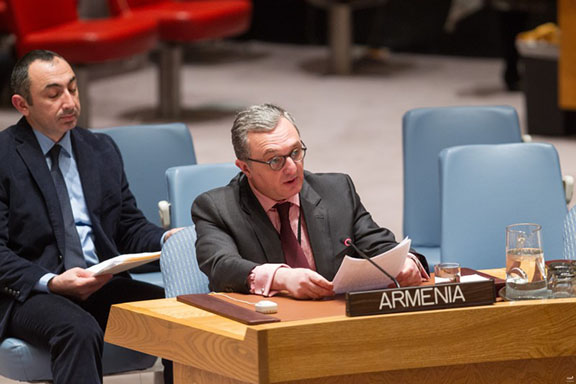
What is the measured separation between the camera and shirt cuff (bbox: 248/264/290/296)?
2.83 meters

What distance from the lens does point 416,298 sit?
2531 millimetres

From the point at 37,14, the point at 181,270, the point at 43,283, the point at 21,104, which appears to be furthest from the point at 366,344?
the point at 37,14

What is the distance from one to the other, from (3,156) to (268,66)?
7659 mm

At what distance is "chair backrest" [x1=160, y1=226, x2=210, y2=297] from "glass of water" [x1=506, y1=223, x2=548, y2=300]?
97 cm

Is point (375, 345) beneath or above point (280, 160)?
beneath

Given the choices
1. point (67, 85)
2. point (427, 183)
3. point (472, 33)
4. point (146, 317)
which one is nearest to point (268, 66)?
point (472, 33)

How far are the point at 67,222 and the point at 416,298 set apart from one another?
1.48 meters

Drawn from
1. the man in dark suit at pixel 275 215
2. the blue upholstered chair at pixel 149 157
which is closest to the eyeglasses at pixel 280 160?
the man in dark suit at pixel 275 215

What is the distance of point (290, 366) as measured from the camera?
8.00 feet

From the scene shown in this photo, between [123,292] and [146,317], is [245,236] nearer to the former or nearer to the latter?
[146,317]

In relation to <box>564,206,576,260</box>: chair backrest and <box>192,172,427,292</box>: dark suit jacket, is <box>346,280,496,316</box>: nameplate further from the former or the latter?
<box>564,206,576,260</box>: chair backrest

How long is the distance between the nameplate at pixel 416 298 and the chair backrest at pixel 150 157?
1.92 m

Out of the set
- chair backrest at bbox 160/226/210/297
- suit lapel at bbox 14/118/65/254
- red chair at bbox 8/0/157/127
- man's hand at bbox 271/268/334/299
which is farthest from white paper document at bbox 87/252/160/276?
red chair at bbox 8/0/157/127

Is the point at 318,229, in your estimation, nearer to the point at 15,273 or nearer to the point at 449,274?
the point at 449,274
